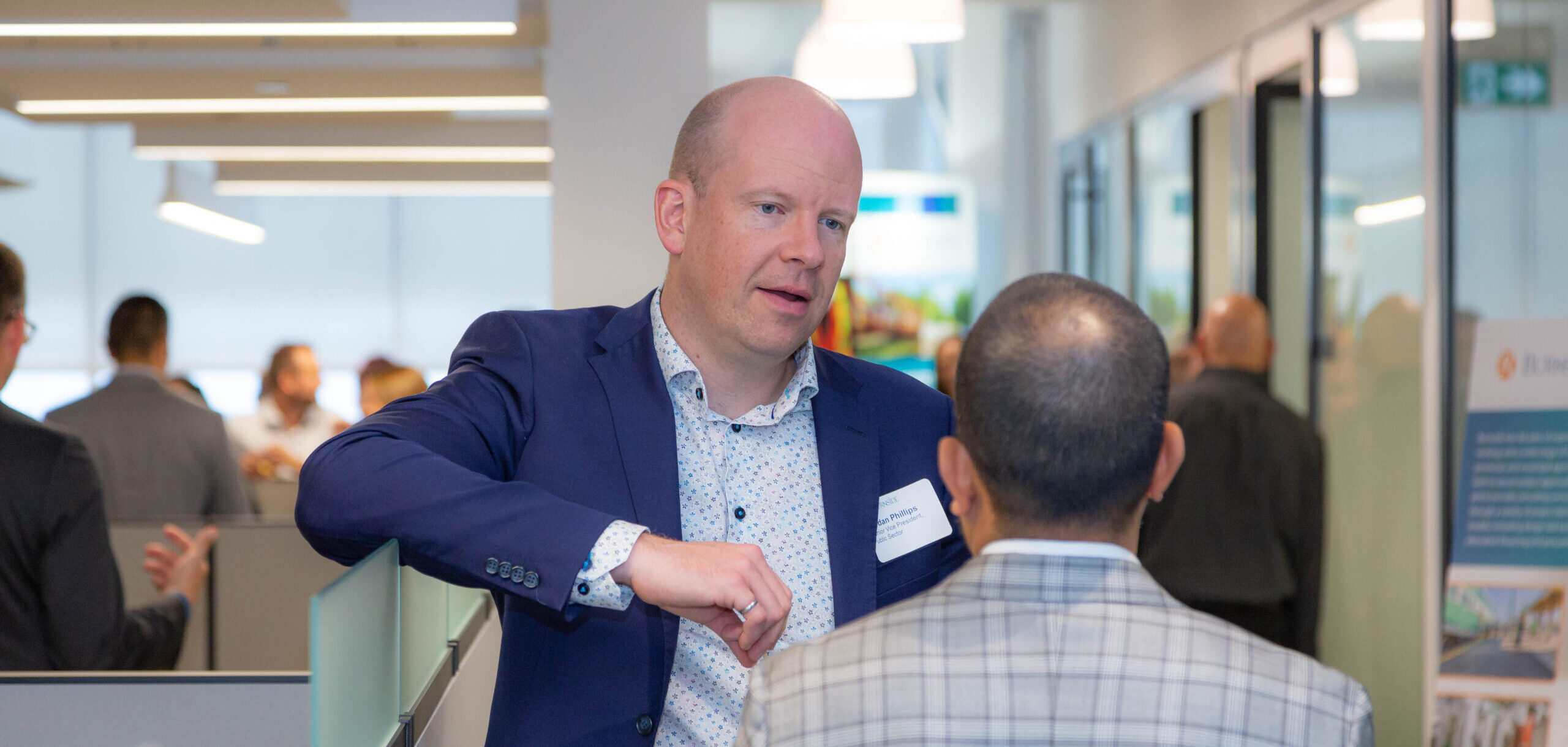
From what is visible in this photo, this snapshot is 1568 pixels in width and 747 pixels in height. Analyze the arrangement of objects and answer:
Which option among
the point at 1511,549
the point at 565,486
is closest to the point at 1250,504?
the point at 1511,549

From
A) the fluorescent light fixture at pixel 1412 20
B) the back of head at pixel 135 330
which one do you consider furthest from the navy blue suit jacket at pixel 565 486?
the back of head at pixel 135 330

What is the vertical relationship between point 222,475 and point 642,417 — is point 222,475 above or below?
below

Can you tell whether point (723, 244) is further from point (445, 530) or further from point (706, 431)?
point (445, 530)

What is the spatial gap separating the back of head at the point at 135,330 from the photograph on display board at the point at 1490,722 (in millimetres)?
4134

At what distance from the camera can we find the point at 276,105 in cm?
649

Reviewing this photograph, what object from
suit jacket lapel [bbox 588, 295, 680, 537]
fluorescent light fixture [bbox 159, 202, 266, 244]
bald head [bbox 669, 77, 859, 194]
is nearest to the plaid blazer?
suit jacket lapel [bbox 588, 295, 680, 537]

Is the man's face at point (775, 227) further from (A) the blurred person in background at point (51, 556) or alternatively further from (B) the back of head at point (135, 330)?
(B) the back of head at point (135, 330)

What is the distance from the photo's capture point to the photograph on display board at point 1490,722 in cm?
331

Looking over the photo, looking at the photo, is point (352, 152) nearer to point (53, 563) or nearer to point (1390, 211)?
point (1390, 211)

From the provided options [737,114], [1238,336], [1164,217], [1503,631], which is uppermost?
[1164,217]

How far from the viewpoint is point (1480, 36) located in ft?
13.1

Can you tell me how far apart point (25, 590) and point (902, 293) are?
712 centimetres

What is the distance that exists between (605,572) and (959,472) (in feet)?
1.13

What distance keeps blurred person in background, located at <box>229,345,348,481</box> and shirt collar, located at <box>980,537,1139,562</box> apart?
6108 millimetres
